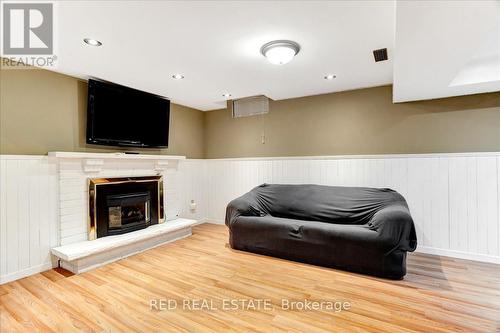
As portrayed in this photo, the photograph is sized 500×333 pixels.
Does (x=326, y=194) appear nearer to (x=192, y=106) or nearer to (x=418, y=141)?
(x=418, y=141)

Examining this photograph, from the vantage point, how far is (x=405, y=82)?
8.92 ft

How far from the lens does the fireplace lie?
3.20 metres

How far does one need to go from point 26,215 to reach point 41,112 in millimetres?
1183

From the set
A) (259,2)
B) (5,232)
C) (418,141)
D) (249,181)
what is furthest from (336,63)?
(5,232)

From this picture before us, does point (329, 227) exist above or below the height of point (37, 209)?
below

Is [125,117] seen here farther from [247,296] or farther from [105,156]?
[247,296]

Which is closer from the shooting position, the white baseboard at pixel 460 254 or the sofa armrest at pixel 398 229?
the sofa armrest at pixel 398 229

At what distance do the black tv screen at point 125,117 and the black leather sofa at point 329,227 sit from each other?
184cm

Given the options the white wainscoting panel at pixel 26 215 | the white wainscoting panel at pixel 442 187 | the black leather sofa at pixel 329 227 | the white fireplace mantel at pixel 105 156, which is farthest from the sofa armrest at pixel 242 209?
the white wainscoting panel at pixel 26 215

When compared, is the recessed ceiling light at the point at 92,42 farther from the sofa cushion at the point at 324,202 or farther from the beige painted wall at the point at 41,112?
the sofa cushion at the point at 324,202

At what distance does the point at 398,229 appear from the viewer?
2441 mm

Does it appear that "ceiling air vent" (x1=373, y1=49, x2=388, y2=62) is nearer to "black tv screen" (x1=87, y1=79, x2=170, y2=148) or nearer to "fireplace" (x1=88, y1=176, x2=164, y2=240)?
"black tv screen" (x1=87, y1=79, x2=170, y2=148)

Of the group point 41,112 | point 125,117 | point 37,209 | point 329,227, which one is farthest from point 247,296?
point 41,112

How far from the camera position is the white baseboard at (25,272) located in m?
2.50
